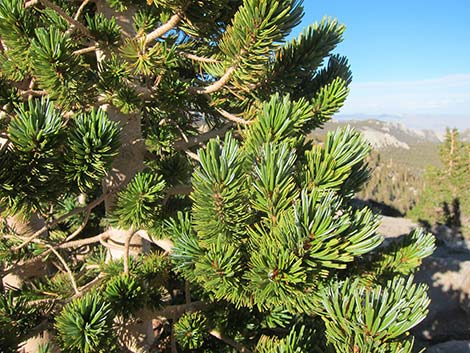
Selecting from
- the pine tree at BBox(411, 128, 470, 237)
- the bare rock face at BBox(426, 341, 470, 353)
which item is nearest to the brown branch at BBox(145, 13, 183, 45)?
the bare rock face at BBox(426, 341, 470, 353)

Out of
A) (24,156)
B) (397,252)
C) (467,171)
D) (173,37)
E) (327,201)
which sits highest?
(173,37)

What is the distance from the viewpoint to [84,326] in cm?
184

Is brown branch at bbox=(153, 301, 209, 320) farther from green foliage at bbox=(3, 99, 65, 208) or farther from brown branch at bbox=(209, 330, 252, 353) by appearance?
green foliage at bbox=(3, 99, 65, 208)

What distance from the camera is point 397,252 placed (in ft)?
7.41

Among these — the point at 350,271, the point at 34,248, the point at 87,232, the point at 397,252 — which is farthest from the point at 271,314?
the point at 87,232

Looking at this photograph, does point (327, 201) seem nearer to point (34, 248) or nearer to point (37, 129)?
point (37, 129)

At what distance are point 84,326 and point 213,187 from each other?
113cm

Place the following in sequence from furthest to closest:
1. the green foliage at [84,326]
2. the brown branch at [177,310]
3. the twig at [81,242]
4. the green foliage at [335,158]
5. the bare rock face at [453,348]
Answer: the bare rock face at [453,348] < the brown branch at [177,310] < the twig at [81,242] < the green foliage at [84,326] < the green foliage at [335,158]

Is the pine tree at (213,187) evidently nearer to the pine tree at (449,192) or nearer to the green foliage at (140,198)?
the green foliage at (140,198)

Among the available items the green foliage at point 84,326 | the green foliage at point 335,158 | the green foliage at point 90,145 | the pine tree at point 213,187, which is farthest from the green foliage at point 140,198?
the green foliage at point 335,158

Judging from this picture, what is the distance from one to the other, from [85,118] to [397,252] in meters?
2.21

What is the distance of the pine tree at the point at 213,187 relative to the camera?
1.53 m

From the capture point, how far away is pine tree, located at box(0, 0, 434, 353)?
153 cm

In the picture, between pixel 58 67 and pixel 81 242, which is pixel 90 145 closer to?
pixel 58 67
